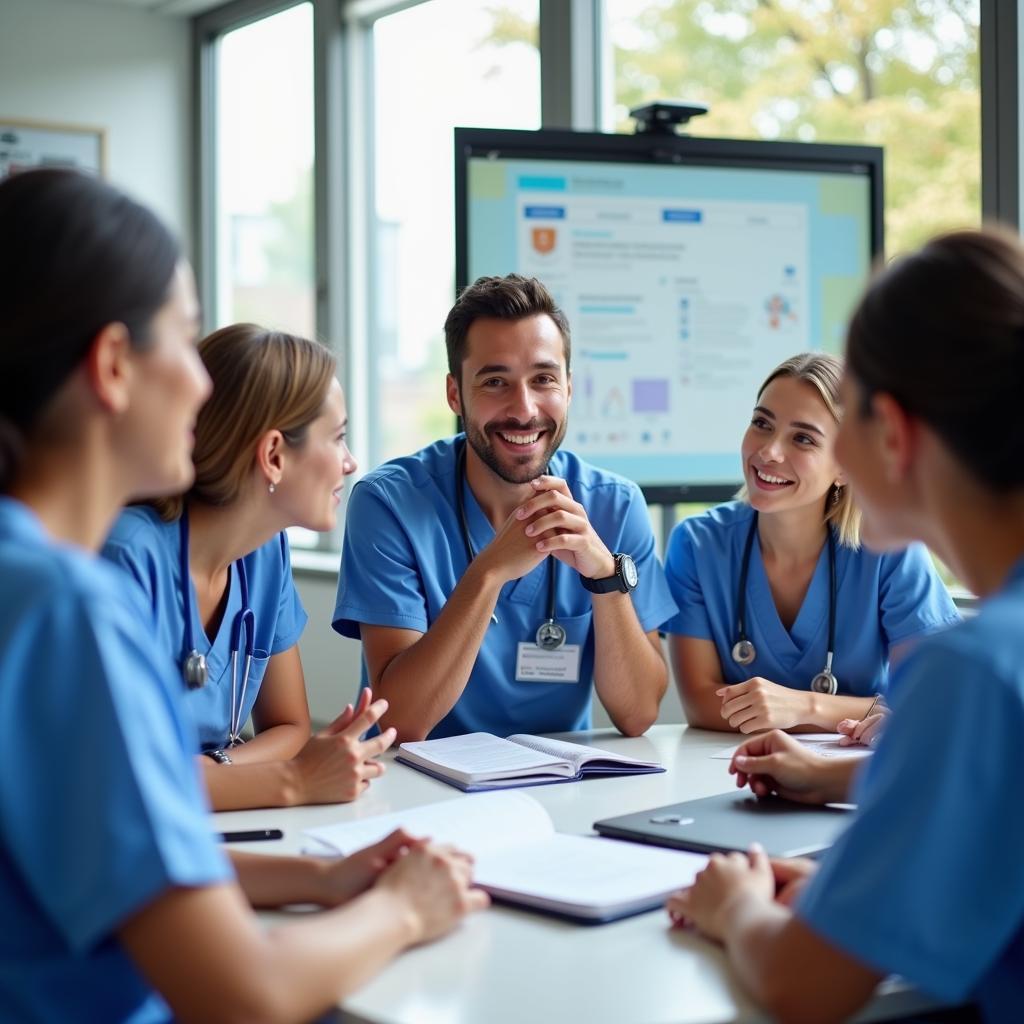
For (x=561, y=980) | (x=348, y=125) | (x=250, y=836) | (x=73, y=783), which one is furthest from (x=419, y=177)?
(x=73, y=783)

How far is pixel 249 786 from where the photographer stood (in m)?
1.69

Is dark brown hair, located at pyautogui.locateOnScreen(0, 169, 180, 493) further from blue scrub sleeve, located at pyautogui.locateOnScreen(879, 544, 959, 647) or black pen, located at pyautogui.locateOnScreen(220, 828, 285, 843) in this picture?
blue scrub sleeve, located at pyautogui.locateOnScreen(879, 544, 959, 647)

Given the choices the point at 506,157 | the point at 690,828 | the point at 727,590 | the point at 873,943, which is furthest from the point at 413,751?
the point at 506,157

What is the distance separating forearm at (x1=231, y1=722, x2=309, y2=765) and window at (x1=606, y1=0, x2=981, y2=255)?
203cm

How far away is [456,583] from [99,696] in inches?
58.3

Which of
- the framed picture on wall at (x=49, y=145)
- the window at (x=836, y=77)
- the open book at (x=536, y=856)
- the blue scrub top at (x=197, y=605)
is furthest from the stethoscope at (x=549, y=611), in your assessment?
the framed picture on wall at (x=49, y=145)

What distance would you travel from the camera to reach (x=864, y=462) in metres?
1.16

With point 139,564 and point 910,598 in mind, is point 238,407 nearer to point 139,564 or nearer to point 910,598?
point 139,564

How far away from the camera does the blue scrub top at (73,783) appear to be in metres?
0.88

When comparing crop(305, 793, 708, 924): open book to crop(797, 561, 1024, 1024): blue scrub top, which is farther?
crop(305, 793, 708, 924): open book

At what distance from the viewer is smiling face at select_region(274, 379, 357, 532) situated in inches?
76.0

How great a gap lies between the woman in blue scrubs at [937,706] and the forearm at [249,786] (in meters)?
0.68

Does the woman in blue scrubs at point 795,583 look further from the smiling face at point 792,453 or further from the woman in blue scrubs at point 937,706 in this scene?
the woman in blue scrubs at point 937,706

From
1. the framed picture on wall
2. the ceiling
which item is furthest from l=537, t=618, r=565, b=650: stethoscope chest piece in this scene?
the ceiling
